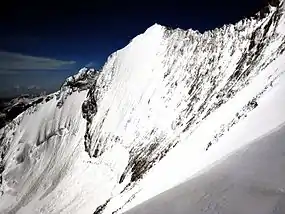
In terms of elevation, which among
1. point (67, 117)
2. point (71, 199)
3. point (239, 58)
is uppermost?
point (67, 117)

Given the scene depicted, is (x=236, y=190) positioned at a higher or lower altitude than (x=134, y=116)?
lower

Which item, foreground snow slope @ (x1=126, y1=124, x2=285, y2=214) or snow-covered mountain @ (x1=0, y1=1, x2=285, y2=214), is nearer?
foreground snow slope @ (x1=126, y1=124, x2=285, y2=214)

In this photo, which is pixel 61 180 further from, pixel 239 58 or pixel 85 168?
pixel 239 58

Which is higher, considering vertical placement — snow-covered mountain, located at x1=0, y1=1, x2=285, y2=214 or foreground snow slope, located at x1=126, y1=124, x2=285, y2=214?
snow-covered mountain, located at x1=0, y1=1, x2=285, y2=214

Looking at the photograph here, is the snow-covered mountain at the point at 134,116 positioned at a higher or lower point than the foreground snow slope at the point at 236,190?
higher

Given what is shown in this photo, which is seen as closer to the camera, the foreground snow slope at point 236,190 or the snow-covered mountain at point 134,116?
the foreground snow slope at point 236,190

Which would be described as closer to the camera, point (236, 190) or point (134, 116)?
point (236, 190)

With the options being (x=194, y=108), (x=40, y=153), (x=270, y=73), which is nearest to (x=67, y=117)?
(x=40, y=153)

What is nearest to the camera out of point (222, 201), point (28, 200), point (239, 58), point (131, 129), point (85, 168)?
point (222, 201)
